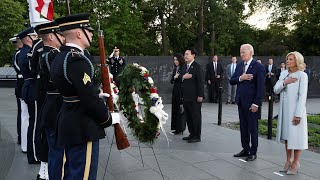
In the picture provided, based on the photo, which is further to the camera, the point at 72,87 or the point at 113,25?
the point at 113,25

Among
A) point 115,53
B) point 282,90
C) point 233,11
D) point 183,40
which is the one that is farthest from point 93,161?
point 183,40

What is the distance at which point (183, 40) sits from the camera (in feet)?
117

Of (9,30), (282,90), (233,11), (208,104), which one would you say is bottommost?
(208,104)

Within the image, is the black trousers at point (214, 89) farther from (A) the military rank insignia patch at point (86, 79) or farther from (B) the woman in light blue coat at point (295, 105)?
(A) the military rank insignia patch at point (86, 79)

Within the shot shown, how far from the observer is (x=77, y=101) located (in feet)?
11.4

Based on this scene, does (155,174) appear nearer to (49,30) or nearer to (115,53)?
(49,30)

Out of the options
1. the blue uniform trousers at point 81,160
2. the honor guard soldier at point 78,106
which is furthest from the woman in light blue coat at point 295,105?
the blue uniform trousers at point 81,160

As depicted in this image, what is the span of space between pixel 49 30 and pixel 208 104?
38.3 ft

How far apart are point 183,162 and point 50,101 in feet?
9.32

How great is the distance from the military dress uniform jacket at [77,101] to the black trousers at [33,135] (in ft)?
7.33

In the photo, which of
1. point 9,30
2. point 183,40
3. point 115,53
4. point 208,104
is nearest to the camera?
point 115,53

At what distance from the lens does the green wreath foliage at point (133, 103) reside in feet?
18.3

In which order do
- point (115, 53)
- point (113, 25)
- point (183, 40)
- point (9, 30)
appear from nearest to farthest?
point (115, 53) < point (9, 30) < point (113, 25) < point (183, 40)

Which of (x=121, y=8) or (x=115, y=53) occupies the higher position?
(x=121, y=8)
